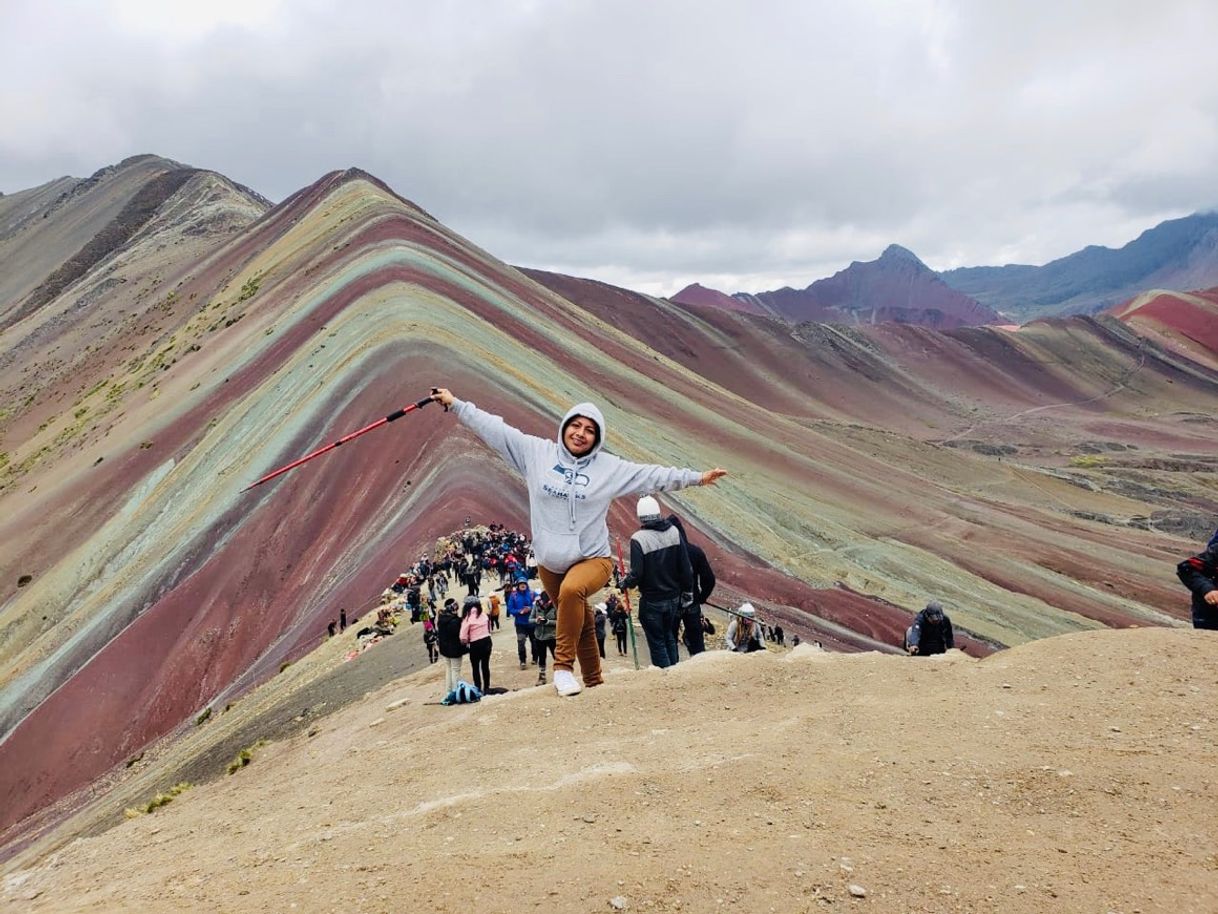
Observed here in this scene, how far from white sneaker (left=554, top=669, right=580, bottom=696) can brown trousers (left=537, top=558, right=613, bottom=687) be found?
2.0 inches

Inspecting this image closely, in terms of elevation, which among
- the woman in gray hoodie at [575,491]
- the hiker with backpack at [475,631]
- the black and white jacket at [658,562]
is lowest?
the hiker with backpack at [475,631]

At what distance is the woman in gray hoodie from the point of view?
6.31 m

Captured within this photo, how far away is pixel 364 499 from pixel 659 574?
18.9m

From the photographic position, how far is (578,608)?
652 cm

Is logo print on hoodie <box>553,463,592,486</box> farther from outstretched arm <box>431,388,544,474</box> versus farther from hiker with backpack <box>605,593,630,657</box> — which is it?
hiker with backpack <box>605,593,630,657</box>

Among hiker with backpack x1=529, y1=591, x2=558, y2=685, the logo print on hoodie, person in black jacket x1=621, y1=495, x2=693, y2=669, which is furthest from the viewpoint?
hiker with backpack x1=529, y1=591, x2=558, y2=685

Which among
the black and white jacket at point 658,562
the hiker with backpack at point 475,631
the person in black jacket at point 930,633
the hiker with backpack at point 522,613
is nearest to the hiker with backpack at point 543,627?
the hiker with backpack at point 522,613

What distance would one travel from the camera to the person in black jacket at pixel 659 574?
7.82m

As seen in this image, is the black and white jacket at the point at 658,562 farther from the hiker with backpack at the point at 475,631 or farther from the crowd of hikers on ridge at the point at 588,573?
the hiker with backpack at the point at 475,631

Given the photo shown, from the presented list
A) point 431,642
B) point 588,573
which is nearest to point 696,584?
point 588,573

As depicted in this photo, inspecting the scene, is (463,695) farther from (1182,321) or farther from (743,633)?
(1182,321)

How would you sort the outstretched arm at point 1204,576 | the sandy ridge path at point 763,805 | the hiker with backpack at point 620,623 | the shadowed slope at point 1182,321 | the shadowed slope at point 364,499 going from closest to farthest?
the sandy ridge path at point 763,805 < the outstretched arm at point 1204,576 < the hiker with backpack at point 620,623 < the shadowed slope at point 364,499 < the shadowed slope at point 1182,321

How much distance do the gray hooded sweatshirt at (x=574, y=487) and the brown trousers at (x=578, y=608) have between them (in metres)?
0.09

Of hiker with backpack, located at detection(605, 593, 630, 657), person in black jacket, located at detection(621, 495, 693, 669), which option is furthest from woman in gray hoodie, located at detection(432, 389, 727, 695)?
hiker with backpack, located at detection(605, 593, 630, 657)
